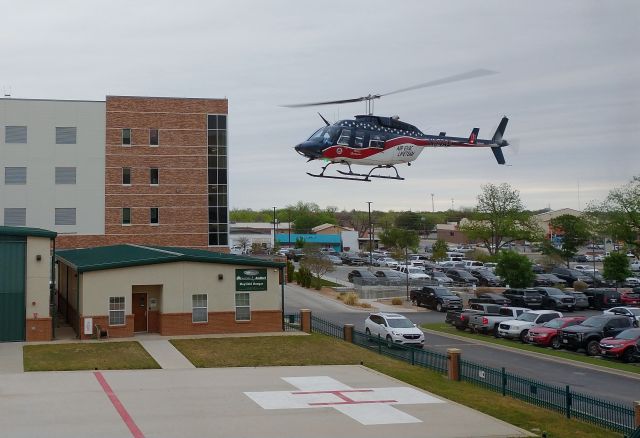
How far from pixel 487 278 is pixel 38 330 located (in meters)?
50.2

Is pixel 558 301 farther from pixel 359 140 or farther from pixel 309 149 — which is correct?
pixel 309 149

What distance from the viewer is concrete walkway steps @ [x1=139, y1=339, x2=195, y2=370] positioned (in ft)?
90.3

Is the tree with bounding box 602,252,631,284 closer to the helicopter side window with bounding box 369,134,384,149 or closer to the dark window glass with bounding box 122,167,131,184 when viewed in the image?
the dark window glass with bounding box 122,167,131,184

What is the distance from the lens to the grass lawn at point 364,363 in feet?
65.8

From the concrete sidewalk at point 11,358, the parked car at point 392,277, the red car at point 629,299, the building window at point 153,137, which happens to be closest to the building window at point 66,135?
the building window at point 153,137

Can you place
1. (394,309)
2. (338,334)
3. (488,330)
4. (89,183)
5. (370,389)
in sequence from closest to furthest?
(370,389)
(338,334)
(488,330)
(394,309)
(89,183)

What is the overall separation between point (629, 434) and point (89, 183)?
50833mm

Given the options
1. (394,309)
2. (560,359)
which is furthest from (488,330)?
(394,309)

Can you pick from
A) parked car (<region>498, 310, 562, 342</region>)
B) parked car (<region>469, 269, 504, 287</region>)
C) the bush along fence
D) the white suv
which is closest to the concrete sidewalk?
the bush along fence

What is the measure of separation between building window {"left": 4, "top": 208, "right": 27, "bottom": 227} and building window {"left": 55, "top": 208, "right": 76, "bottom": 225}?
2.46 metres

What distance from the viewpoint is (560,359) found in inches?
1308

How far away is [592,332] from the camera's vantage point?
3522 centimetres

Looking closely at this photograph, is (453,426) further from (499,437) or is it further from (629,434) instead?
(629,434)

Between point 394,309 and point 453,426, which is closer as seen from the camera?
point 453,426
